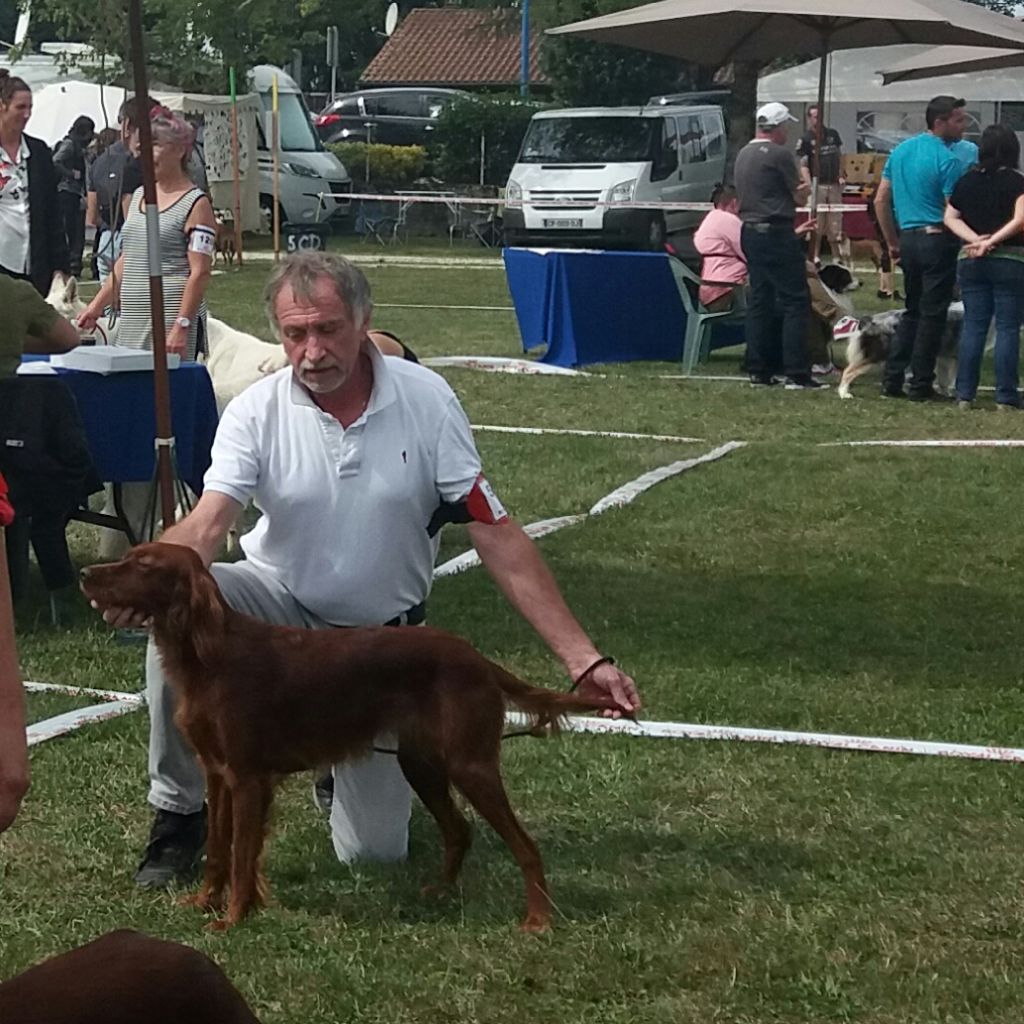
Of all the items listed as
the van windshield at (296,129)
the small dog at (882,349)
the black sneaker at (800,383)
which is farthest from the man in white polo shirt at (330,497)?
the van windshield at (296,129)

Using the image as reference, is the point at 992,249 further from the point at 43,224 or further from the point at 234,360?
the point at 43,224

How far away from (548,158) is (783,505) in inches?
696

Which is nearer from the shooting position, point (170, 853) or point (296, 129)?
point (170, 853)

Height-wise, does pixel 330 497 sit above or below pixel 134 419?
above

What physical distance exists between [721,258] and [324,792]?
1013 centimetres

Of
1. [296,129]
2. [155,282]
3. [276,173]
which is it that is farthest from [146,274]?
[296,129]

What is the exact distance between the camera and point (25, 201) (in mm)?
8477

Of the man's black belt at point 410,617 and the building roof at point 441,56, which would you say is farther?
the building roof at point 441,56

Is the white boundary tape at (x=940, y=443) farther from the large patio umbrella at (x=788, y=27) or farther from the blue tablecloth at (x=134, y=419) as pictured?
the blue tablecloth at (x=134, y=419)

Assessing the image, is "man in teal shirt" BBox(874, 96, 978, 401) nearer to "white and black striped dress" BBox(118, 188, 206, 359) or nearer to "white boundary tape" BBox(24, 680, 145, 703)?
"white and black striped dress" BBox(118, 188, 206, 359)

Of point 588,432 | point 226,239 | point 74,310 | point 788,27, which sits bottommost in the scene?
point 226,239

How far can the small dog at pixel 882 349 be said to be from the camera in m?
12.9

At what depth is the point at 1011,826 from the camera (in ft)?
15.4

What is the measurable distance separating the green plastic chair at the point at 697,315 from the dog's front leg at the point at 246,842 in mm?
10382
